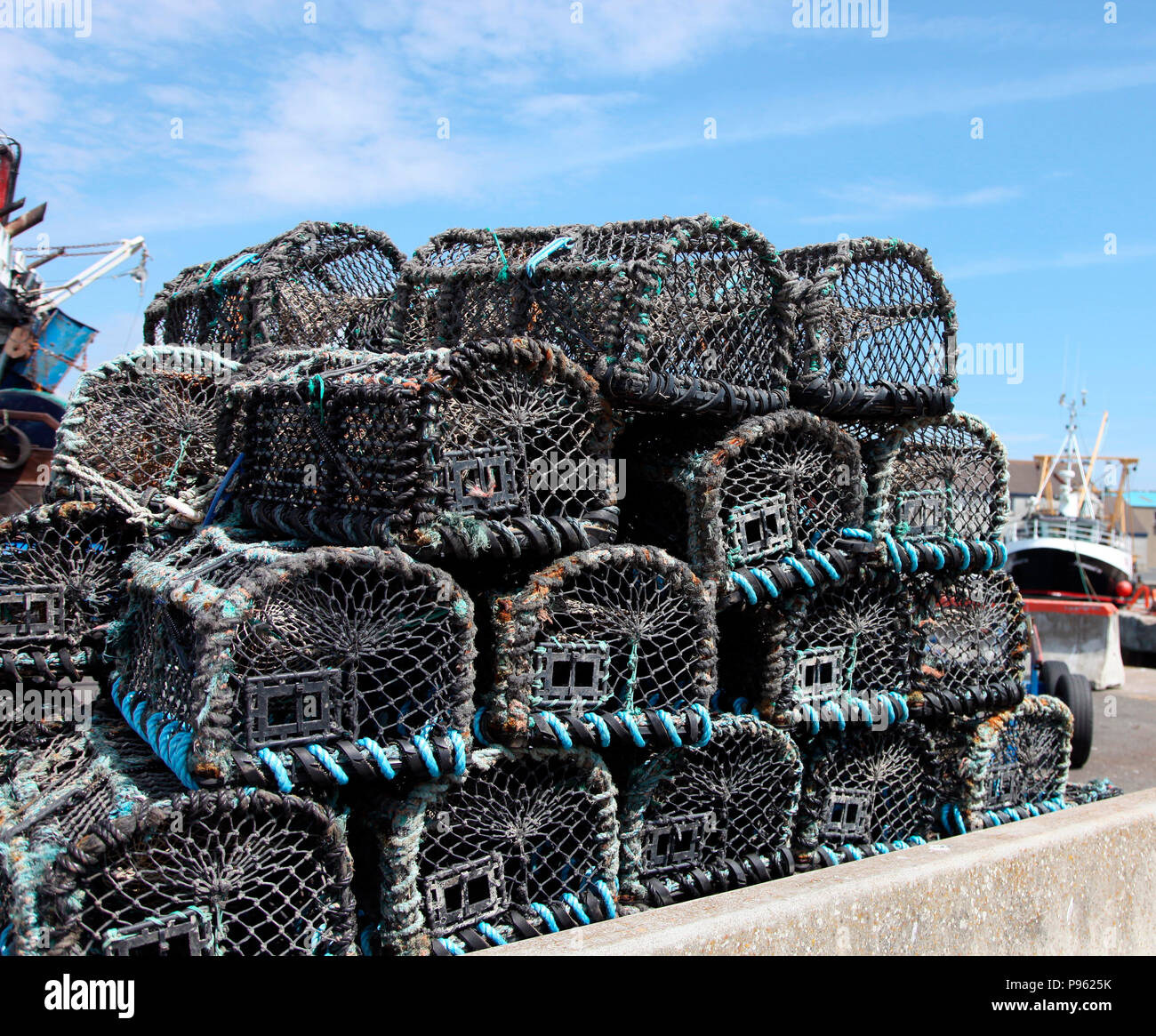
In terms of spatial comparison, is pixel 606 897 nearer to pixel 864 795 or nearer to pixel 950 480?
pixel 864 795

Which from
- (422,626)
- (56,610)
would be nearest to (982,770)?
(422,626)

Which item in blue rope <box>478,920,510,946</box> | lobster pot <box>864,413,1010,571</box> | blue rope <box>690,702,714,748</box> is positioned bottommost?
blue rope <box>478,920,510,946</box>

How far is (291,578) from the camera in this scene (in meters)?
2.44

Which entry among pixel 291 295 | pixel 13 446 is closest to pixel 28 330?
pixel 13 446

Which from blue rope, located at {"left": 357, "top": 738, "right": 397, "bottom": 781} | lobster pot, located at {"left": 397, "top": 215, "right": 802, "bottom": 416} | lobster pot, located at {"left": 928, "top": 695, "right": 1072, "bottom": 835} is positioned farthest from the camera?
lobster pot, located at {"left": 928, "top": 695, "right": 1072, "bottom": 835}

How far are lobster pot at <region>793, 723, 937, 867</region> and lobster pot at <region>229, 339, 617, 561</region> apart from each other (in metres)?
1.27

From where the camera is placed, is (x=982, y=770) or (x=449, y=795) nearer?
(x=449, y=795)

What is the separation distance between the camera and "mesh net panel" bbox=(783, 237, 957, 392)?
3861 millimetres

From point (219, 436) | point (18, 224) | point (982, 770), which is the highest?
point (18, 224)

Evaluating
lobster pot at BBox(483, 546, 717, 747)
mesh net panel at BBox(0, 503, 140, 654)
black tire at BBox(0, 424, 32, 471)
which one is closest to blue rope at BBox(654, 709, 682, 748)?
lobster pot at BBox(483, 546, 717, 747)

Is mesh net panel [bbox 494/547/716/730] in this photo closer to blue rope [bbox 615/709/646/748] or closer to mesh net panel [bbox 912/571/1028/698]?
blue rope [bbox 615/709/646/748]

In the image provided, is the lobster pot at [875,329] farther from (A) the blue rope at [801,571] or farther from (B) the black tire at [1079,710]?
(B) the black tire at [1079,710]

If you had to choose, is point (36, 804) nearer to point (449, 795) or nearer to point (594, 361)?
point (449, 795)
